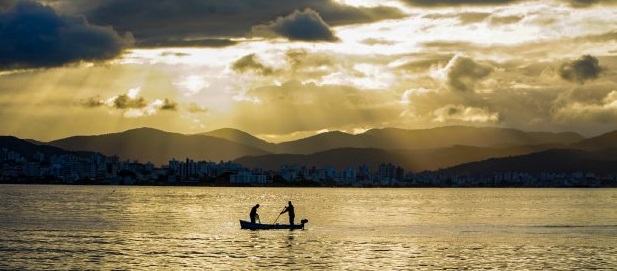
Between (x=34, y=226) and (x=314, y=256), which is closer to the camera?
(x=314, y=256)

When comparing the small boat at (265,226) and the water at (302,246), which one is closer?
the water at (302,246)

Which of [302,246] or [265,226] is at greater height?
[265,226]

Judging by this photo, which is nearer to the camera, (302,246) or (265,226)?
(302,246)

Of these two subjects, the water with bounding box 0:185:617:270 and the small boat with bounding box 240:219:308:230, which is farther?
Answer: the small boat with bounding box 240:219:308:230

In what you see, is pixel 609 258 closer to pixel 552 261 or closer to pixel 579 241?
pixel 552 261

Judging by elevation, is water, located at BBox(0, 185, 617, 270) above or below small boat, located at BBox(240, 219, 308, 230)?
below

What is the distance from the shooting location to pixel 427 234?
86312 millimetres

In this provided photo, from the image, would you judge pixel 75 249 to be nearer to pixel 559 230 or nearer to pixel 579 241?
pixel 579 241

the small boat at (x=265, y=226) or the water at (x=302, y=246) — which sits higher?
the small boat at (x=265, y=226)

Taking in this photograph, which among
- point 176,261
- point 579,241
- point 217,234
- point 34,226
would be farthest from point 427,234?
point 34,226

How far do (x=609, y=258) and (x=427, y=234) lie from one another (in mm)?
25065

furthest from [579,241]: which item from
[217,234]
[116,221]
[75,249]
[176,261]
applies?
[116,221]

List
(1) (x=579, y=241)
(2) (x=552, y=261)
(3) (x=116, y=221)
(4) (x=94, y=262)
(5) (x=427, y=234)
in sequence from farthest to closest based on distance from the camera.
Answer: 1. (3) (x=116, y=221)
2. (5) (x=427, y=234)
3. (1) (x=579, y=241)
4. (2) (x=552, y=261)
5. (4) (x=94, y=262)

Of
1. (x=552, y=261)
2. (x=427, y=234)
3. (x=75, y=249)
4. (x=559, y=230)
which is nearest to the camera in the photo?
(x=552, y=261)
